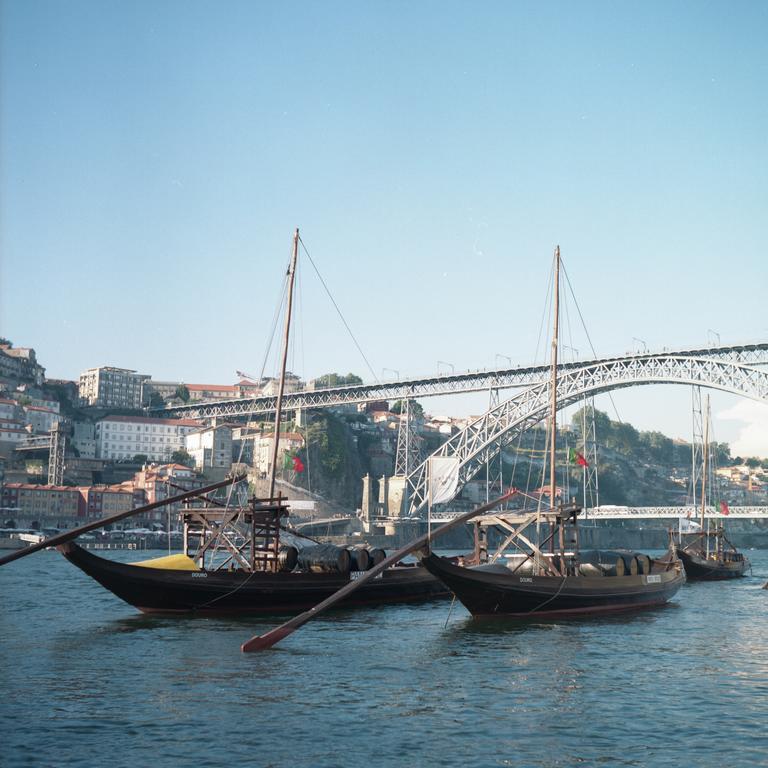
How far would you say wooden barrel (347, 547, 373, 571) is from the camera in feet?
115

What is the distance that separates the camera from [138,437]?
492 feet

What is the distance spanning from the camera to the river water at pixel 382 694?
15.2m

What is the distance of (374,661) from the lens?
926 inches

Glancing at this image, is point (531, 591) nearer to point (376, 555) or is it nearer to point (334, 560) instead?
point (334, 560)

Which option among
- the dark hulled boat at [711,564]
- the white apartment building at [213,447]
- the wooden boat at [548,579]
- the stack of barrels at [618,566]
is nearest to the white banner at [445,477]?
the dark hulled boat at [711,564]

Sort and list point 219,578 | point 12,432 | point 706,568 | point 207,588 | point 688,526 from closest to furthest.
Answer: point 207,588, point 219,578, point 706,568, point 12,432, point 688,526

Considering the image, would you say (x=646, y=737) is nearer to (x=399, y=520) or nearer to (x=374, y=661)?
(x=374, y=661)

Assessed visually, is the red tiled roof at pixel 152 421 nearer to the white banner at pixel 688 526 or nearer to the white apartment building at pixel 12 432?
the white apartment building at pixel 12 432

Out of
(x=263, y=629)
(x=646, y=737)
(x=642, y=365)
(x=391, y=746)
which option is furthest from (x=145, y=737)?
(x=642, y=365)

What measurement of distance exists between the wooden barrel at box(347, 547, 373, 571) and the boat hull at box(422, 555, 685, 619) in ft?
18.3

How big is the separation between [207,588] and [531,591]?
10.2 meters

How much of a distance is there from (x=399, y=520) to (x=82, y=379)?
8252cm

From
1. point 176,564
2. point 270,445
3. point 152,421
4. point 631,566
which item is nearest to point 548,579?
point 631,566

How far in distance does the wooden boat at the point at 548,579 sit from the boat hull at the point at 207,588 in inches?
218
